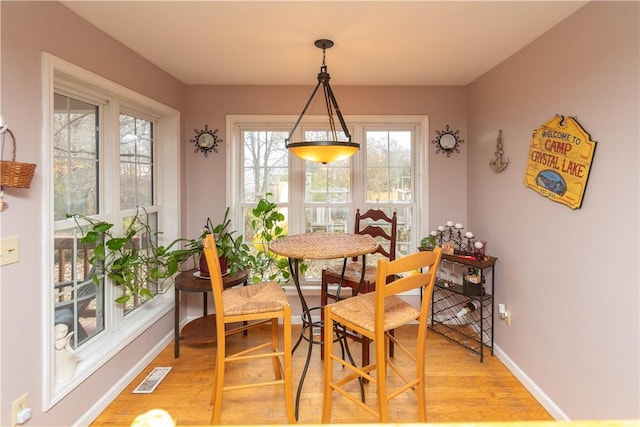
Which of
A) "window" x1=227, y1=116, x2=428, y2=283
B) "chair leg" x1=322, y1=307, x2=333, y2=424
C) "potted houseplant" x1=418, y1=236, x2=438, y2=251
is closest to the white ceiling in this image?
"window" x1=227, y1=116, x2=428, y2=283

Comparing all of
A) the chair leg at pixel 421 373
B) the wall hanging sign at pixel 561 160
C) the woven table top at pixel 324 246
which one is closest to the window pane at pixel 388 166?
the woven table top at pixel 324 246

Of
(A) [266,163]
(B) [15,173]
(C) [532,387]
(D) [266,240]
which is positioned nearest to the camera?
(B) [15,173]

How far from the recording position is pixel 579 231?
1.75 m

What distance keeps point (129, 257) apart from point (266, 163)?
153cm

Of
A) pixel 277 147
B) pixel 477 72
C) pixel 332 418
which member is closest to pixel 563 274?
pixel 332 418

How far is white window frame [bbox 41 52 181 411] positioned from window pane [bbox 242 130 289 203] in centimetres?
67

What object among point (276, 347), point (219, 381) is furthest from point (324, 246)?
point (219, 381)

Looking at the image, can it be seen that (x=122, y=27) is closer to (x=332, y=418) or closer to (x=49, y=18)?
(x=49, y=18)

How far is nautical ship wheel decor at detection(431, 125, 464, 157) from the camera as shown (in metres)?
3.09

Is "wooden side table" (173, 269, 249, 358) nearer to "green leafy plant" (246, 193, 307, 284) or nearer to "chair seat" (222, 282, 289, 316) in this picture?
"green leafy plant" (246, 193, 307, 284)

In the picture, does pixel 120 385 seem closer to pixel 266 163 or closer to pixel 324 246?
pixel 324 246

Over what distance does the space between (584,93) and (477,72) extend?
1178mm

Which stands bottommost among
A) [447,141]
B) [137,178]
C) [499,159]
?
[137,178]

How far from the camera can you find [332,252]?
182 cm
